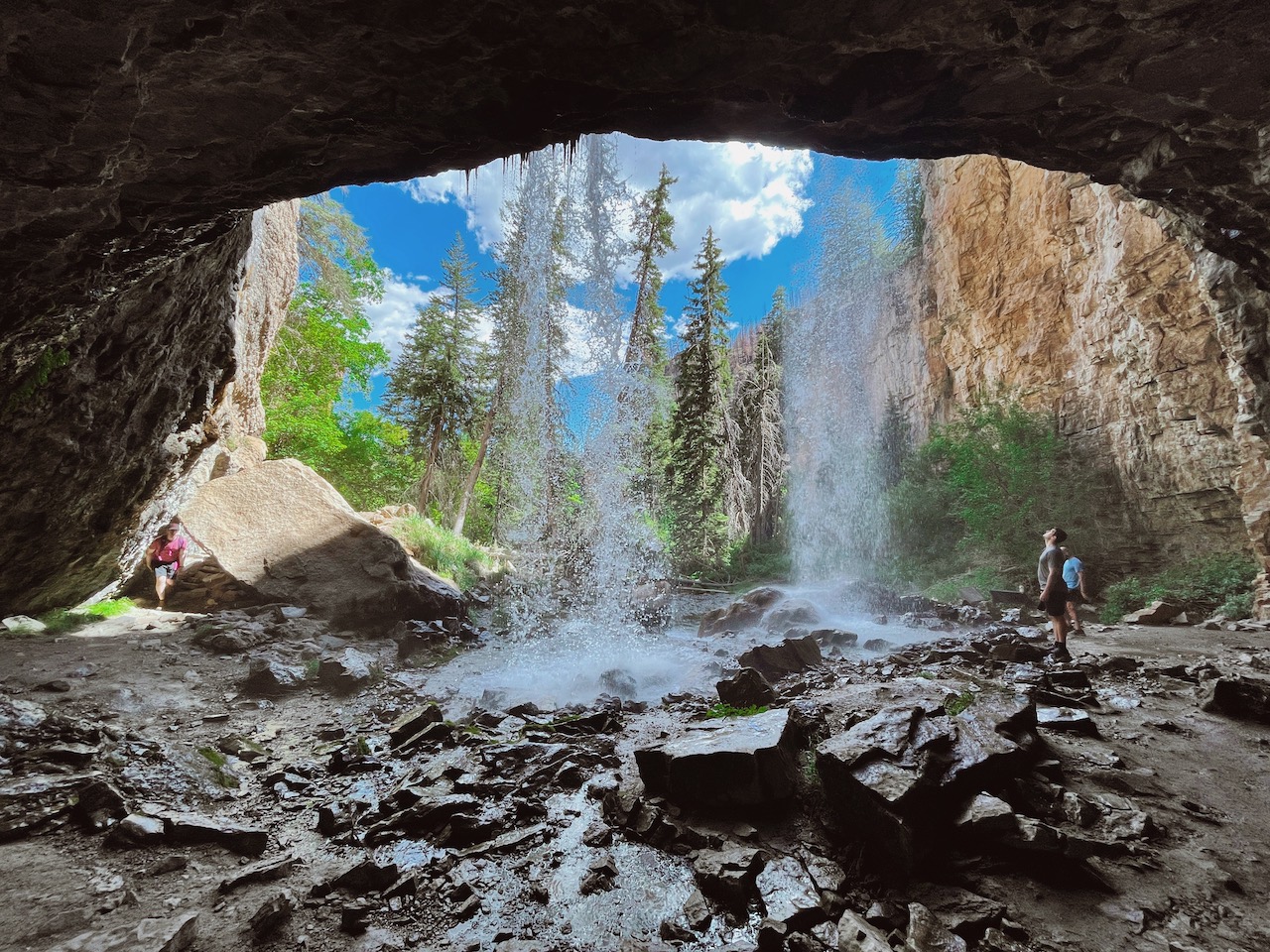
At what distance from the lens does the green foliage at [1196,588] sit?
9.17m

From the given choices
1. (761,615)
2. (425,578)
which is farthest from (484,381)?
(761,615)

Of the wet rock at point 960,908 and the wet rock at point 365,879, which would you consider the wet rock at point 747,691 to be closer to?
the wet rock at point 960,908

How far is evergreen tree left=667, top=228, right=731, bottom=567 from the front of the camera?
67.7 ft

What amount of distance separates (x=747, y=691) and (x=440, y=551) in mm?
10481

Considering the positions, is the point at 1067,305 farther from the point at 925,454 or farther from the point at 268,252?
the point at 268,252

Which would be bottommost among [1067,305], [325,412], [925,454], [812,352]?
[925,454]

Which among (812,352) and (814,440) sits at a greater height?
(812,352)

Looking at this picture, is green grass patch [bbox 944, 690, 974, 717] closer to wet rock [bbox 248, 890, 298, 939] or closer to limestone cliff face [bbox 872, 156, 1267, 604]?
wet rock [bbox 248, 890, 298, 939]

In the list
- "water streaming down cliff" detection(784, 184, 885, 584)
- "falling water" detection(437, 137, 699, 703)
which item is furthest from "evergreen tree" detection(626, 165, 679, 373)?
"water streaming down cliff" detection(784, 184, 885, 584)

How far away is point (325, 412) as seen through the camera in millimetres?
19094

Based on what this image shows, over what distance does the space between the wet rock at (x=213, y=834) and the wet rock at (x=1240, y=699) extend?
263 inches

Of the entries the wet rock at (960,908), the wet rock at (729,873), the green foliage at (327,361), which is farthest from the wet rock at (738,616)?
the green foliage at (327,361)

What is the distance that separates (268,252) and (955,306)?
23898 mm

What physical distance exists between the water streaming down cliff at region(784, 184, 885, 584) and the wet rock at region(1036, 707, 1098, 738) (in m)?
17.5
